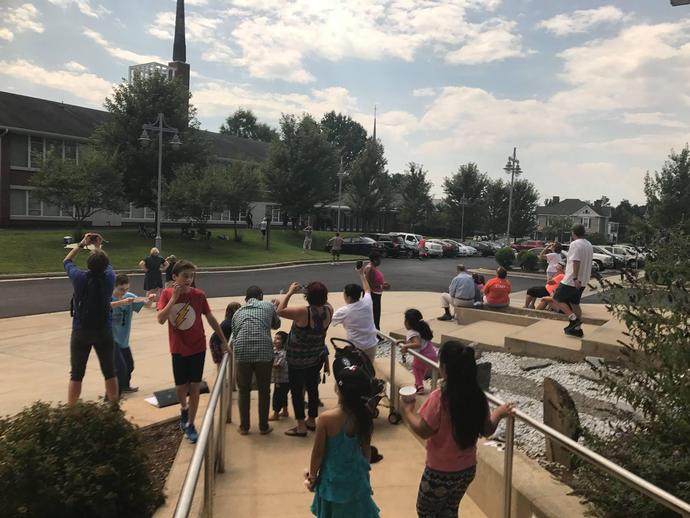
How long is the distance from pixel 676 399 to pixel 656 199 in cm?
2996

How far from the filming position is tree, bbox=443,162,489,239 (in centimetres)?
5347

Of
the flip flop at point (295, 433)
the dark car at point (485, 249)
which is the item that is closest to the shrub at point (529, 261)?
the dark car at point (485, 249)

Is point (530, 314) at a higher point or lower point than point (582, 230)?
lower

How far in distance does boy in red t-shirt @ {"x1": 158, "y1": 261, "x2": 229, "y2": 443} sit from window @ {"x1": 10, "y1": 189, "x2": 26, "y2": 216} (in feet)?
113

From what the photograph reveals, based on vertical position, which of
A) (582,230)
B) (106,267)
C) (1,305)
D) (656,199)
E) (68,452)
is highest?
(656,199)

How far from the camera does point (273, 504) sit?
4176 millimetres

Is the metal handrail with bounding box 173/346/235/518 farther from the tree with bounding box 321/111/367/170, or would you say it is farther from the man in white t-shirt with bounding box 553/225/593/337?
the tree with bounding box 321/111/367/170

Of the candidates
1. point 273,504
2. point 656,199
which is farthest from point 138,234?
point 273,504

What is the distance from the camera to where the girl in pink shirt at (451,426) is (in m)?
2.97

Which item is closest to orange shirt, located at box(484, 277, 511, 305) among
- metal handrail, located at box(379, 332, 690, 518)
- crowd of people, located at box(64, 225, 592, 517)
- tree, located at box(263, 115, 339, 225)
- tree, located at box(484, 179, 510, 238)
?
crowd of people, located at box(64, 225, 592, 517)

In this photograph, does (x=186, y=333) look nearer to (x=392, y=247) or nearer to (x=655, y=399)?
(x=655, y=399)

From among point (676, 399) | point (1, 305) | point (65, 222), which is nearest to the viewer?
point (676, 399)

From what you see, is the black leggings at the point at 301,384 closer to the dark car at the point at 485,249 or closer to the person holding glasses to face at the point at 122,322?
the person holding glasses to face at the point at 122,322

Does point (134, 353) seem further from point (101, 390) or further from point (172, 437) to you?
point (172, 437)
